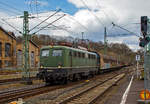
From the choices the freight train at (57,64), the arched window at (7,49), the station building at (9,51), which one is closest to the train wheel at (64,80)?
the freight train at (57,64)

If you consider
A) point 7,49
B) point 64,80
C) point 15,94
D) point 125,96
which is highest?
point 7,49

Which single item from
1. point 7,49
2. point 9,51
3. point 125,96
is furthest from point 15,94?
point 9,51

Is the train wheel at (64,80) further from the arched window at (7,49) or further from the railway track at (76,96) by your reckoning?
the arched window at (7,49)

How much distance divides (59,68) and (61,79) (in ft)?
4.89

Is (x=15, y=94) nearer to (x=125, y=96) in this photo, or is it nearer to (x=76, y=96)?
(x=76, y=96)

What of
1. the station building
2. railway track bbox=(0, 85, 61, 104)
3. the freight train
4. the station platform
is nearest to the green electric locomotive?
the freight train

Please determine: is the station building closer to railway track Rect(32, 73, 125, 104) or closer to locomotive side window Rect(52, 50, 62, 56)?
locomotive side window Rect(52, 50, 62, 56)

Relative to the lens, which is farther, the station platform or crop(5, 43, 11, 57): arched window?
crop(5, 43, 11, 57): arched window

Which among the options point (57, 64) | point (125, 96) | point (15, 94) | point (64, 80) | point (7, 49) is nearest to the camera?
point (125, 96)

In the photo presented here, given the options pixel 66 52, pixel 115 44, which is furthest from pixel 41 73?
pixel 115 44

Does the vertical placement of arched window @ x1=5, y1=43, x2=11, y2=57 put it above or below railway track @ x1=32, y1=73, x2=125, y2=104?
above

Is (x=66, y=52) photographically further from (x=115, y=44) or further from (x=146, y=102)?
(x=115, y=44)

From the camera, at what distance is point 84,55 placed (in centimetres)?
2427

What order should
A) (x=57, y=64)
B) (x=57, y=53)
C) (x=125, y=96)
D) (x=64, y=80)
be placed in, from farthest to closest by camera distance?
(x=64, y=80)
(x=57, y=53)
(x=57, y=64)
(x=125, y=96)
